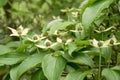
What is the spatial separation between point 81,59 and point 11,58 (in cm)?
27

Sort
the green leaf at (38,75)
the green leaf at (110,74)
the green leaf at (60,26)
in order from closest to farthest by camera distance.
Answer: the green leaf at (110,74) → the green leaf at (38,75) → the green leaf at (60,26)

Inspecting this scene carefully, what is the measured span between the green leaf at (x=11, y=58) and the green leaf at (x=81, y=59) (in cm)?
18

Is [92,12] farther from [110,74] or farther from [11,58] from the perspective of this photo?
[11,58]

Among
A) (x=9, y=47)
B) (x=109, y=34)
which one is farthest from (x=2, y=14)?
(x=109, y=34)

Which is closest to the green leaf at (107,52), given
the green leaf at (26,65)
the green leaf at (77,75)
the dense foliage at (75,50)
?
the dense foliage at (75,50)

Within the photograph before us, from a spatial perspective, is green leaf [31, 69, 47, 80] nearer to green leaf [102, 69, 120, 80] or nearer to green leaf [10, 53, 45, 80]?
green leaf [10, 53, 45, 80]

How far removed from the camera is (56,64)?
49.7 inches

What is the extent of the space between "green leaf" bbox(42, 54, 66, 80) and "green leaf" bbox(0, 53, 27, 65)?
5.0 inches

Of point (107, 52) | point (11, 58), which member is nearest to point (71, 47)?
point (107, 52)

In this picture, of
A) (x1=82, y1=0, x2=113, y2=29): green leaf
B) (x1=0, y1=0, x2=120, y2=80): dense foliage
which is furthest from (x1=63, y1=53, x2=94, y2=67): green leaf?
(x1=82, y1=0, x2=113, y2=29): green leaf

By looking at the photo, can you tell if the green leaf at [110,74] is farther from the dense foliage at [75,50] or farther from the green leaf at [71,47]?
the green leaf at [71,47]

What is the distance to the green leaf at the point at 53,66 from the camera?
1229mm

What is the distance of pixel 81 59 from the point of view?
49.8 inches

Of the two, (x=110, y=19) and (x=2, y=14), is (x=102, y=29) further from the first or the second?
(x=2, y=14)
